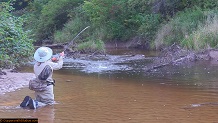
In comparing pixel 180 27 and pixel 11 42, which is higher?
pixel 180 27

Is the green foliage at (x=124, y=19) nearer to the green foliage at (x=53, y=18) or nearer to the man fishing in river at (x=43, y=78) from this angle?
the green foliage at (x=53, y=18)

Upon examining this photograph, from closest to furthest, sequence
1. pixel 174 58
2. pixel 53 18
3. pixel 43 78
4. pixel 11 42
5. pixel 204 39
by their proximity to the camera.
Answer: pixel 43 78 < pixel 11 42 < pixel 174 58 < pixel 204 39 < pixel 53 18

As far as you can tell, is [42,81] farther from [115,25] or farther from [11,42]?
[115,25]

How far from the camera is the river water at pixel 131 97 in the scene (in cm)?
840

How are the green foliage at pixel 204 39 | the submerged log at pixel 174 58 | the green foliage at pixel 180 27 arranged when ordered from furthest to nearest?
the green foliage at pixel 180 27 → the green foliage at pixel 204 39 → the submerged log at pixel 174 58

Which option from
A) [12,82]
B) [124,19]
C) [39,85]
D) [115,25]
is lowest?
[12,82]

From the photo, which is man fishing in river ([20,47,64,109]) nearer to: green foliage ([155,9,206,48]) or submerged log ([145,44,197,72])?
submerged log ([145,44,197,72])

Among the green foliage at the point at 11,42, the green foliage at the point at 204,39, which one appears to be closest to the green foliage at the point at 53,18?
the green foliage at the point at 204,39

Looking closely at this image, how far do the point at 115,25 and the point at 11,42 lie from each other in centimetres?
1846

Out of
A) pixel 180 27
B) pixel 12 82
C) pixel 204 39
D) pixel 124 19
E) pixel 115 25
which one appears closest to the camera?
pixel 12 82

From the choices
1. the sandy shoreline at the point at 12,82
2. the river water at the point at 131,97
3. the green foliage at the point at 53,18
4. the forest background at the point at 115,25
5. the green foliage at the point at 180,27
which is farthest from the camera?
the green foliage at the point at 53,18

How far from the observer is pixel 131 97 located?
417 inches

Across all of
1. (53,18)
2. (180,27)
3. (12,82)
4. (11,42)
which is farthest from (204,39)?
(53,18)

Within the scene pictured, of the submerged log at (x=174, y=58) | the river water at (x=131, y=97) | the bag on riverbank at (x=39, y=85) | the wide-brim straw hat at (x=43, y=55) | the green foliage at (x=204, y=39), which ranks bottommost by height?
the river water at (x=131, y=97)
